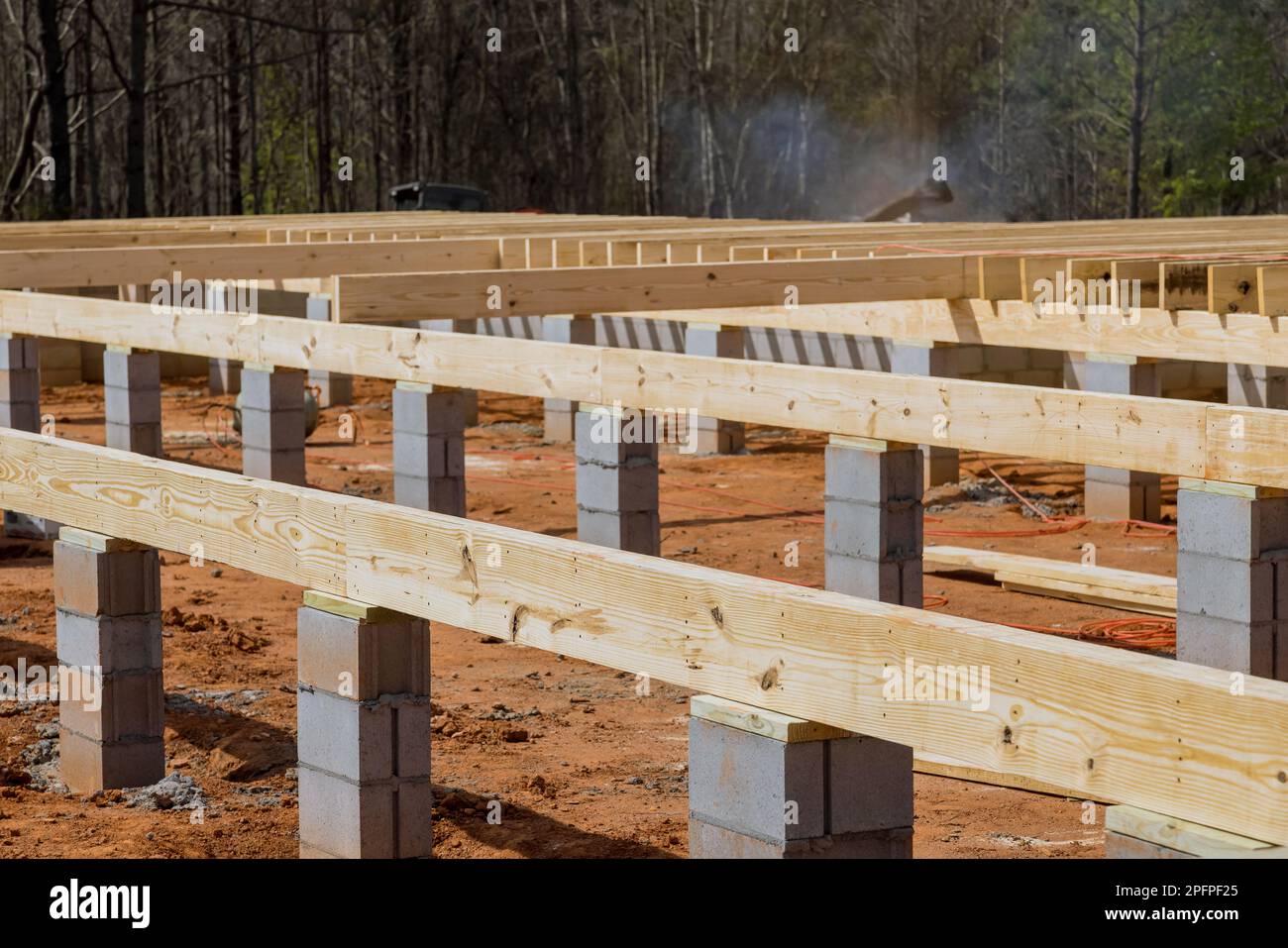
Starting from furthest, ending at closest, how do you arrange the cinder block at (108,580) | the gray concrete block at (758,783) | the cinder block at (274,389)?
1. the cinder block at (274,389)
2. the cinder block at (108,580)
3. the gray concrete block at (758,783)

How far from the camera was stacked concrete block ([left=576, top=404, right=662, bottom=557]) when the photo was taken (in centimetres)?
971

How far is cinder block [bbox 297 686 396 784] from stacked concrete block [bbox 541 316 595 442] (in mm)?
10704

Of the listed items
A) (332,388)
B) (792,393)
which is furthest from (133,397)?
(332,388)

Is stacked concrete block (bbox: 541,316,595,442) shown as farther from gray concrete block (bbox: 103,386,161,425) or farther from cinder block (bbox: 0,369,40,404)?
cinder block (bbox: 0,369,40,404)

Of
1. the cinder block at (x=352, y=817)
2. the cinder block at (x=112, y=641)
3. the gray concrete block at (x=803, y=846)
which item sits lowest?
the cinder block at (x=352, y=817)

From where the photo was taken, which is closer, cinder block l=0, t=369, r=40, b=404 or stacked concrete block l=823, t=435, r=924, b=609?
stacked concrete block l=823, t=435, r=924, b=609

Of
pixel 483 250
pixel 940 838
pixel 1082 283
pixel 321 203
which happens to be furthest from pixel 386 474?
pixel 321 203

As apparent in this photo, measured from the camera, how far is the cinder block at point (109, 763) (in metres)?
6.65

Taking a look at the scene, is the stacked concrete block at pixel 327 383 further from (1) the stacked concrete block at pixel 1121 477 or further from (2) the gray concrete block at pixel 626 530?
(2) the gray concrete block at pixel 626 530

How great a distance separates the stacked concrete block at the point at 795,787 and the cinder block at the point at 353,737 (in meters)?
1.26

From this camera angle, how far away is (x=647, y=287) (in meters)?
11.2

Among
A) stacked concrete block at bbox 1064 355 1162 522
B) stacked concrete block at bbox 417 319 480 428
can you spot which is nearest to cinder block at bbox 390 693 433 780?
stacked concrete block at bbox 1064 355 1162 522

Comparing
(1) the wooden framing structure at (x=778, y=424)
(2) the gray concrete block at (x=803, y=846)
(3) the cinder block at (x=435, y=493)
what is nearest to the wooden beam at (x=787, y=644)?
(1) the wooden framing structure at (x=778, y=424)

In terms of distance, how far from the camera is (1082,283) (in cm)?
1091
